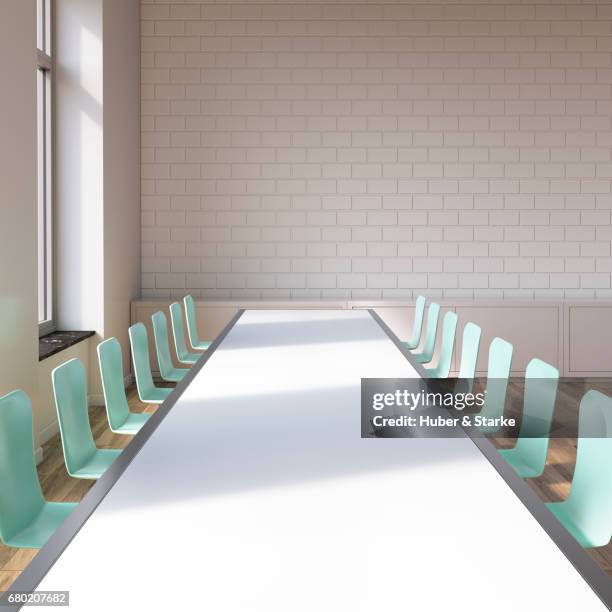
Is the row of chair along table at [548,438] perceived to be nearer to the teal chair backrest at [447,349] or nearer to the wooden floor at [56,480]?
the teal chair backrest at [447,349]

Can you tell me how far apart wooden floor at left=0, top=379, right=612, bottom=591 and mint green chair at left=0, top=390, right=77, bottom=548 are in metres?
0.71

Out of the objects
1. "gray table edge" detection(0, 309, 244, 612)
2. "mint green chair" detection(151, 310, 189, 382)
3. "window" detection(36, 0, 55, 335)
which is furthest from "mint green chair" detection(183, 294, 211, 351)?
"gray table edge" detection(0, 309, 244, 612)

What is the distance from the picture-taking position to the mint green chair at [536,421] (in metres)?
2.63

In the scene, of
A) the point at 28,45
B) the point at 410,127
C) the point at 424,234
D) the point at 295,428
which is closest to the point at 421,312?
the point at 424,234

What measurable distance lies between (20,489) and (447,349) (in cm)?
285

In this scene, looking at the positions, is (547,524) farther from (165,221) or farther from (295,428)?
(165,221)

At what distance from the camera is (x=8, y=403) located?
2037 millimetres

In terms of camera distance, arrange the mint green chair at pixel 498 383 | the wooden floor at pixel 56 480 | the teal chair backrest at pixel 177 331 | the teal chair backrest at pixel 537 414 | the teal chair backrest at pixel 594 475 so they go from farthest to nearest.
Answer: the teal chair backrest at pixel 177 331
the mint green chair at pixel 498 383
the wooden floor at pixel 56 480
the teal chair backrest at pixel 537 414
the teal chair backrest at pixel 594 475

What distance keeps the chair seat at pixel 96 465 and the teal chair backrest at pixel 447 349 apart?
82.9 inches

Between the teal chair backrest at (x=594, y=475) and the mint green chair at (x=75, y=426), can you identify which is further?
the mint green chair at (x=75, y=426)

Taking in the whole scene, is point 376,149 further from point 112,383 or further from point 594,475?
point 594,475

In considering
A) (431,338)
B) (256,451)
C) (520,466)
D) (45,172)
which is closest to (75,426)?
(256,451)

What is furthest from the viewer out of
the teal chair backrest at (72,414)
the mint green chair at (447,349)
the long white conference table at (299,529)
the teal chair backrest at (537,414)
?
the mint green chair at (447,349)

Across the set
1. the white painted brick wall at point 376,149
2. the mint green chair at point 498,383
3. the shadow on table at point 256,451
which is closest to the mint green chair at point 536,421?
the mint green chair at point 498,383
